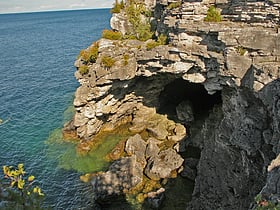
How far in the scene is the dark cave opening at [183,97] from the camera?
4153cm

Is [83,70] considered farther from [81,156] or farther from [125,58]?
[81,156]

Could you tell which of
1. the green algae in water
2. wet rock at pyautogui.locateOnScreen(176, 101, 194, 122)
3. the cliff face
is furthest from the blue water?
wet rock at pyautogui.locateOnScreen(176, 101, 194, 122)

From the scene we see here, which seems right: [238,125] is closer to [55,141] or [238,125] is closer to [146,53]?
[146,53]

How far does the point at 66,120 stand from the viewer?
45469mm

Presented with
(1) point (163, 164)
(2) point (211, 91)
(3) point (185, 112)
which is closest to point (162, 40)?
(2) point (211, 91)

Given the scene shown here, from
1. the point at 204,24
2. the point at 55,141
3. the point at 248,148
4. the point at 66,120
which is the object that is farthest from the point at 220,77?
the point at 66,120

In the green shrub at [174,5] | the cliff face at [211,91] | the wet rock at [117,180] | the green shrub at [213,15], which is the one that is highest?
the green shrub at [174,5]

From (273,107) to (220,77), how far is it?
7.77 metres

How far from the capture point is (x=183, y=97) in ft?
142

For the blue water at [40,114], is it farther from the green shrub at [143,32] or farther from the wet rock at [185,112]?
the green shrub at [143,32]

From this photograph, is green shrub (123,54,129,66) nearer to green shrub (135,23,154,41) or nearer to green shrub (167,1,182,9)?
green shrub (135,23,154,41)

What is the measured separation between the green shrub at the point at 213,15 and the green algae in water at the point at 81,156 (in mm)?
18431

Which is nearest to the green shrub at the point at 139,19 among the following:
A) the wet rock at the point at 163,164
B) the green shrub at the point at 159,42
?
the green shrub at the point at 159,42

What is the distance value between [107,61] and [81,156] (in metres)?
11.8
